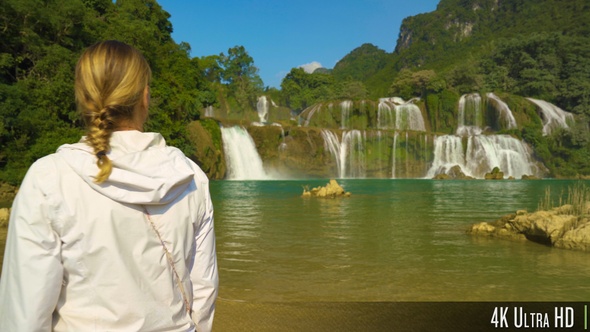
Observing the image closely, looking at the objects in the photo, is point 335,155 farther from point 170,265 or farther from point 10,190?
point 170,265

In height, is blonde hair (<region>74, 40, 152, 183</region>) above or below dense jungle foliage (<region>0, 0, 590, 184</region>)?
below

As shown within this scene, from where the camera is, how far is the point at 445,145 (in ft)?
134

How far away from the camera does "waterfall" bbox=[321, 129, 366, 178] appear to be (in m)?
39.5

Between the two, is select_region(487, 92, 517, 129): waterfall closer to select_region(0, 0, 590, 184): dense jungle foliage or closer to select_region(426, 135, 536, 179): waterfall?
select_region(0, 0, 590, 184): dense jungle foliage

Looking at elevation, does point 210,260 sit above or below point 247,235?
above

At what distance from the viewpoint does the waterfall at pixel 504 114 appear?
46.9 meters

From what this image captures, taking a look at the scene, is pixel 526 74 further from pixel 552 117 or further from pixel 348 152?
pixel 348 152

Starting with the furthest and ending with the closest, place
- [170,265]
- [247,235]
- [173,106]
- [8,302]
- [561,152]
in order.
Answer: [561,152]
[173,106]
[247,235]
[170,265]
[8,302]

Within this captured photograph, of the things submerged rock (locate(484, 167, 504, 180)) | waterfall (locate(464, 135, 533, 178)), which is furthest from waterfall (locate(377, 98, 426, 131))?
submerged rock (locate(484, 167, 504, 180))

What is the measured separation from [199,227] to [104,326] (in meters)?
0.41

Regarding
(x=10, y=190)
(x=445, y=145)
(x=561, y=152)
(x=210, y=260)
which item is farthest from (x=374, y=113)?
(x=210, y=260)

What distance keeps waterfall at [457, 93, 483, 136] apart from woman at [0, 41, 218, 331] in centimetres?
5007

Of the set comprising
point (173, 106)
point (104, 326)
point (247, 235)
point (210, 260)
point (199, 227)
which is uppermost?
point (173, 106)

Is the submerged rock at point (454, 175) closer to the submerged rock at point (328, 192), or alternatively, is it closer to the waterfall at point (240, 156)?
the waterfall at point (240, 156)
